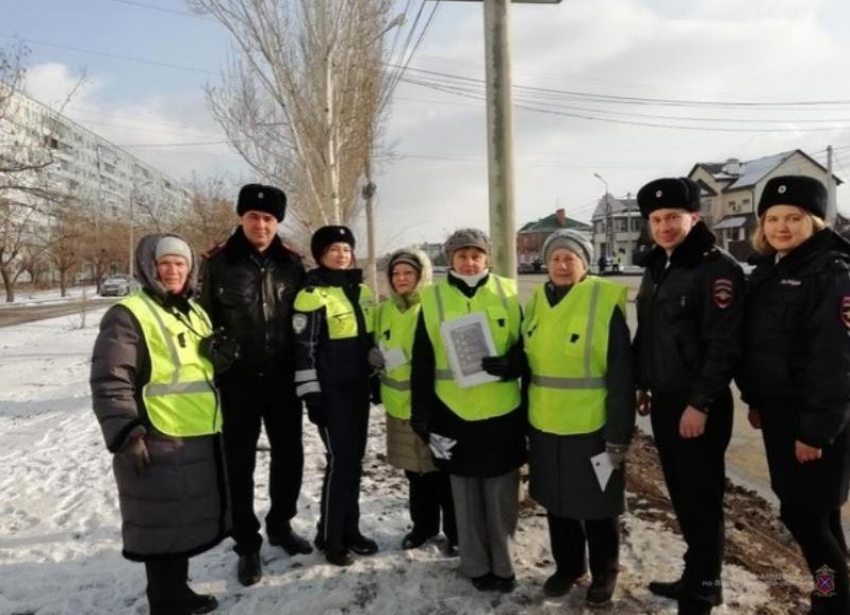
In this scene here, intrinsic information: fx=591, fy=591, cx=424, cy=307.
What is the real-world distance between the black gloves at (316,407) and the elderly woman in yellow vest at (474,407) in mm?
584

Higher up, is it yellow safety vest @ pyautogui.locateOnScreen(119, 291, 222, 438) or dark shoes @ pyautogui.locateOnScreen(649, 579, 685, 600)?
yellow safety vest @ pyautogui.locateOnScreen(119, 291, 222, 438)

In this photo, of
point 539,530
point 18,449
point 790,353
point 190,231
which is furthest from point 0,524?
point 190,231

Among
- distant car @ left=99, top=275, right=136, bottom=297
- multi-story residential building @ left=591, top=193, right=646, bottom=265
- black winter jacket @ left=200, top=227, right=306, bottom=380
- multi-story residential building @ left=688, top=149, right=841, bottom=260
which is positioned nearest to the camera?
black winter jacket @ left=200, top=227, right=306, bottom=380

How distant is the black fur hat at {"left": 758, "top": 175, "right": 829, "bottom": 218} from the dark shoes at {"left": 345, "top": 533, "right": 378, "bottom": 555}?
→ 2884mm

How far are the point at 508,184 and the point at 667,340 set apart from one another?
1.96 meters

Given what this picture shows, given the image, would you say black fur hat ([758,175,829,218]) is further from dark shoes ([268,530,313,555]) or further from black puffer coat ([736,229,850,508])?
dark shoes ([268,530,313,555])

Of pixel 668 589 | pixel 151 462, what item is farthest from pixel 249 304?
pixel 668 589

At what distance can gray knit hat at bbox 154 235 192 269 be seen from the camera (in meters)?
2.81

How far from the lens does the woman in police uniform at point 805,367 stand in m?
2.42

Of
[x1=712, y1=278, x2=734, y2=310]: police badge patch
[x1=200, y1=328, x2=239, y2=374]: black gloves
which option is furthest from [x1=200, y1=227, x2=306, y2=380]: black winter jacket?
[x1=712, y1=278, x2=734, y2=310]: police badge patch

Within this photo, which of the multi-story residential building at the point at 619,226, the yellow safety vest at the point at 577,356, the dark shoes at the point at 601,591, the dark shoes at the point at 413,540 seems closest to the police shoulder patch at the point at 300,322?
the yellow safety vest at the point at 577,356

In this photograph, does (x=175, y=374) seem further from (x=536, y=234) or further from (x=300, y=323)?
(x=536, y=234)

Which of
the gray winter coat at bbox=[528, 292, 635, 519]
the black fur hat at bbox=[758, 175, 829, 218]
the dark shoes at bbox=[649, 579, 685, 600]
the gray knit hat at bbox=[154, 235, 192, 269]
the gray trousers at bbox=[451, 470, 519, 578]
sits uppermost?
the black fur hat at bbox=[758, 175, 829, 218]

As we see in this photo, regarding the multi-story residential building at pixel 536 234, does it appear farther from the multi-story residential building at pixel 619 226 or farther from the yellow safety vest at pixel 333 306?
the yellow safety vest at pixel 333 306
